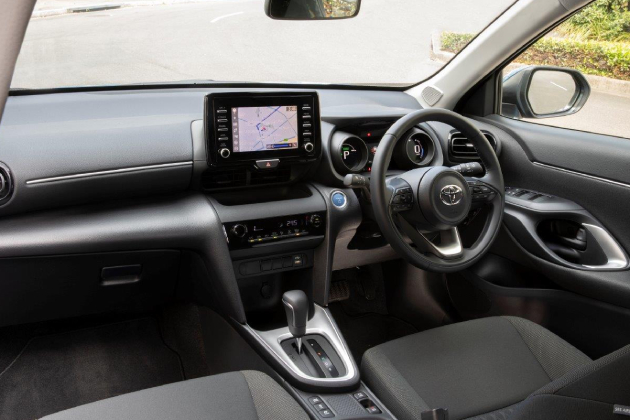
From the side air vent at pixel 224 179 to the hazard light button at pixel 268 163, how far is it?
2.8 inches

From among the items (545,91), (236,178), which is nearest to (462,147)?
(545,91)

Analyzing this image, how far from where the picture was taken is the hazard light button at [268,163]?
2213mm

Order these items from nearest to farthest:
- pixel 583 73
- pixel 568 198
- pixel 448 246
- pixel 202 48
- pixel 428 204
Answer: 1. pixel 428 204
2. pixel 448 246
3. pixel 568 198
4. pixel 583 73
5. pixel 202 48

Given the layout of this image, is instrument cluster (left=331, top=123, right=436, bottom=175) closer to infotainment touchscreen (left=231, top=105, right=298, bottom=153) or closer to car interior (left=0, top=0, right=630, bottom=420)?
car interior (left=0, top=0, right=630, bottom=420)

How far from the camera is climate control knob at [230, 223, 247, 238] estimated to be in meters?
2.24

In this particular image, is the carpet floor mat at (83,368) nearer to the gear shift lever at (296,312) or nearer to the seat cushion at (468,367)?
the gear shift lever at (296,312)

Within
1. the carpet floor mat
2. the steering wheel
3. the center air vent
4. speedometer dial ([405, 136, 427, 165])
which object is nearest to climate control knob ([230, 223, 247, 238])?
the center air vent

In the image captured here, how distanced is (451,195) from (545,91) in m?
0.99

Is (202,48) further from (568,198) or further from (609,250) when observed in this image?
(609,250)

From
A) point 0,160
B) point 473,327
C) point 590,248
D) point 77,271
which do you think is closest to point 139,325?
point 77,271

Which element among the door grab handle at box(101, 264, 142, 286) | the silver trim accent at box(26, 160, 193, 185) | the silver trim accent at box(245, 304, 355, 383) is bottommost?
the silver trim accent at box(245, 304, 355, 383)

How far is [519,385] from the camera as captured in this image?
6.16 ft

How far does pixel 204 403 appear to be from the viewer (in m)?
1.58

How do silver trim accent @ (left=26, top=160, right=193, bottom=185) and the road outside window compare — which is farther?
the road outside window
